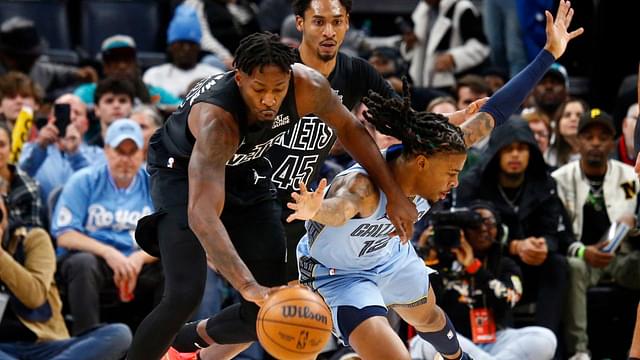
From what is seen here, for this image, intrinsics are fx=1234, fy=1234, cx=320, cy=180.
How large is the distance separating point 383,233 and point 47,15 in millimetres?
6621

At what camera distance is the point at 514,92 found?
19.6ft

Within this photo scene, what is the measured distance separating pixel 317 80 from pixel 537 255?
3.10 metres

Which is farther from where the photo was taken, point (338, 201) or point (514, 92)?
point (514, 92)

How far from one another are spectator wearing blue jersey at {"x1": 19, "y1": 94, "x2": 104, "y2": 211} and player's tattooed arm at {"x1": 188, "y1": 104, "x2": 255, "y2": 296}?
3.73 m

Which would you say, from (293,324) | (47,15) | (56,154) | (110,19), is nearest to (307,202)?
(293,324)

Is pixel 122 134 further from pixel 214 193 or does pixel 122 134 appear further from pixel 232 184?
pixel 214 193

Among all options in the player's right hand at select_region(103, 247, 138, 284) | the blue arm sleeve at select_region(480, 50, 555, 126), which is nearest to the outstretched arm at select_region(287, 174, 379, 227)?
the blue arm sleeve at select_region(480, 50, 555, 126)

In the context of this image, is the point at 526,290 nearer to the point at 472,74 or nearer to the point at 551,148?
the point at 551,148

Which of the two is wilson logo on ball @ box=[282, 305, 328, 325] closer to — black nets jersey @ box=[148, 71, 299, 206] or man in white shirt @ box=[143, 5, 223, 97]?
black nets jersey @ box=[148, 71, 299, 206]

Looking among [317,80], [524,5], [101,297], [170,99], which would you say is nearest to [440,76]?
[524,5]

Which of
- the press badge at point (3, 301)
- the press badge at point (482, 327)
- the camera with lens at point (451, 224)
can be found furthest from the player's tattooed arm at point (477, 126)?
the press badge at point (3, 301)

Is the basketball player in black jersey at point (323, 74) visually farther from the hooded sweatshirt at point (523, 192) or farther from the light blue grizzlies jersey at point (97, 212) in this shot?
the hooded sweatshirt at point (523, 192)

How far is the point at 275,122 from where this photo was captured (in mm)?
5438

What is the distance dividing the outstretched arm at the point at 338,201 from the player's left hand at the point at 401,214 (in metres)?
0.09
